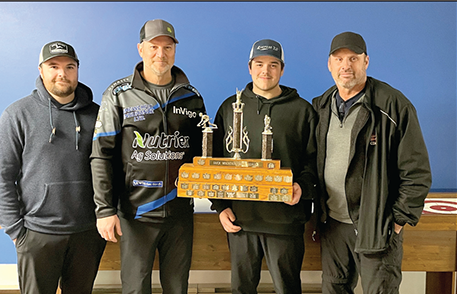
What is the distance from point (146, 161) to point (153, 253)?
1.59ft

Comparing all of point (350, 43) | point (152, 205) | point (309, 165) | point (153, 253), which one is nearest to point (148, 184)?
point (152, 205)

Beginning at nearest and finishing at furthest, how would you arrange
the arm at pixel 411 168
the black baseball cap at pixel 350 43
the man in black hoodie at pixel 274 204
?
the arm at pixel 411 168, the black baseball cap at pixel 350 43, the man in black hoodie at pixel 274 204

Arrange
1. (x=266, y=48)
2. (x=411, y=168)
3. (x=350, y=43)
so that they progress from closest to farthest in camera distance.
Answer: (x=411, y=168) → (x=350, y=43) → (x=266, y=48)

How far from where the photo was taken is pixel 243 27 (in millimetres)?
2818

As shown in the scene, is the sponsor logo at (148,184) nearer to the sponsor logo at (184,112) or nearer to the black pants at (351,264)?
the sponsor logo at (184,112)

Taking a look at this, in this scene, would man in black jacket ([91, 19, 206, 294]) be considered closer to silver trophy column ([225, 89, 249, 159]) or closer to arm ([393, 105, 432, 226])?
silver trophy column ([225, 89, 249, 159])

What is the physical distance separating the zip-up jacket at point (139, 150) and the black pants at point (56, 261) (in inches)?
11.7

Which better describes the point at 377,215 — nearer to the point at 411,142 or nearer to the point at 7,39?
the point at 411,142

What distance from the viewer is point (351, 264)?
1.85 meters

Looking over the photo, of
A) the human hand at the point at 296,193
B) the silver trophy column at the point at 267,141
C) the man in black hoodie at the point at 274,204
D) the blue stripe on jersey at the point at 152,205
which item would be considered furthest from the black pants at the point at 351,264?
the blue stripe on jersey at the point at 152,205

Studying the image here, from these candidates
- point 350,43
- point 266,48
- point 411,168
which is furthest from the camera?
point 266,48

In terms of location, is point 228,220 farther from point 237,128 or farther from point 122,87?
point 122,87

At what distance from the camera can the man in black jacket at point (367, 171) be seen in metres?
1.63

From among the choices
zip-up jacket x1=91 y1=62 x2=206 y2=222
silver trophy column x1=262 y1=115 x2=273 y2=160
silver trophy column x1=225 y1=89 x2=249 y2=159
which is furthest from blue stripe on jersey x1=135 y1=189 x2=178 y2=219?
silver trophy column x1=262 y1=115 x2=273 y2=160
